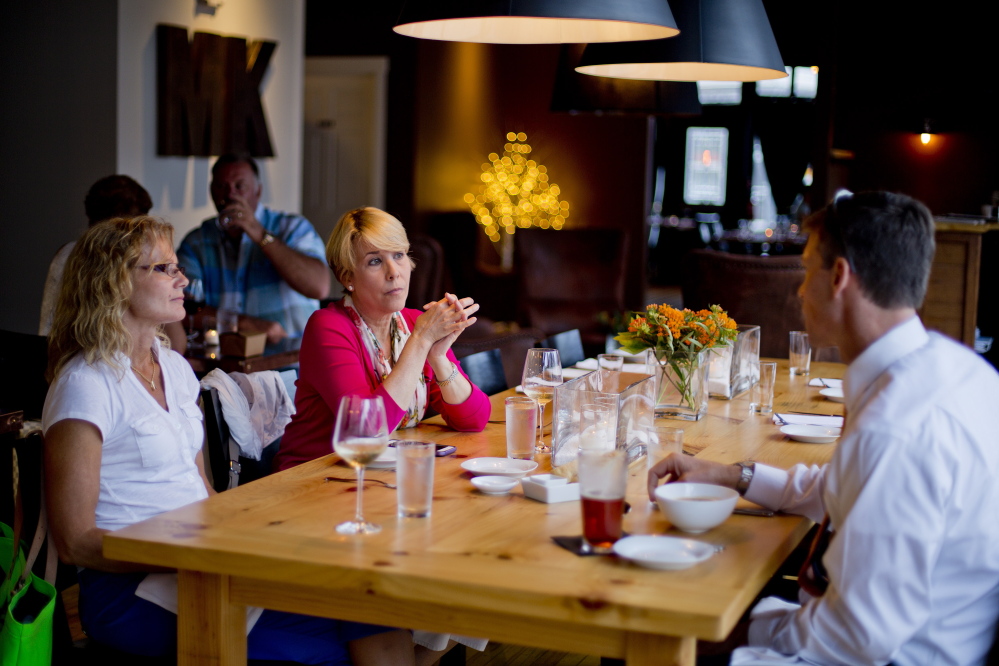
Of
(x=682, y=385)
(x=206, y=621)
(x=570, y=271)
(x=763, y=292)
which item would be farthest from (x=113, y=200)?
(x=570, y=271)

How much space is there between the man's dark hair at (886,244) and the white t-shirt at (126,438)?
4.56 feet

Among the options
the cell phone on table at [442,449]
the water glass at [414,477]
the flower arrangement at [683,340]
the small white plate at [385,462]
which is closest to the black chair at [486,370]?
the flower arrangement at [683,340]

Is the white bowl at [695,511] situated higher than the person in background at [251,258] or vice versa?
the person in background at [251,258]

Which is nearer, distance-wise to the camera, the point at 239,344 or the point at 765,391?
the point at 765,391

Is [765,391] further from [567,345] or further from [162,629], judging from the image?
[162,629]

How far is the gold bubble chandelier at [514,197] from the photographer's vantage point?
10234 millimetres

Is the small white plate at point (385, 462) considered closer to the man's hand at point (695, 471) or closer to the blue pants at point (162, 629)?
the blue pants at point (162, 629)

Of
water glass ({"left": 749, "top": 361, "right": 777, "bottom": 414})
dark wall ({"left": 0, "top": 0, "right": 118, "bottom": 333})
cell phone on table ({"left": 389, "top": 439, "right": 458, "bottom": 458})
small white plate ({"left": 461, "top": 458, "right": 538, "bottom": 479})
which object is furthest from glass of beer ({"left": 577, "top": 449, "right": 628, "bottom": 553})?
dark wall ({"left": 0, "top": 0, "right": 118, "bottom": 333})

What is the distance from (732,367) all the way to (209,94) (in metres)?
3.83

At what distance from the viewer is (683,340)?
2.96 metres

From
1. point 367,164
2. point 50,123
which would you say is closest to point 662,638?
point 50,123

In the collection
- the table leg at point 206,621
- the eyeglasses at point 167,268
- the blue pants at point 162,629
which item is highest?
the eyeglasses at point 167,268

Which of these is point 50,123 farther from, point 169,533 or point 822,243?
point 822,243

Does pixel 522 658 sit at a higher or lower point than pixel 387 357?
lower
